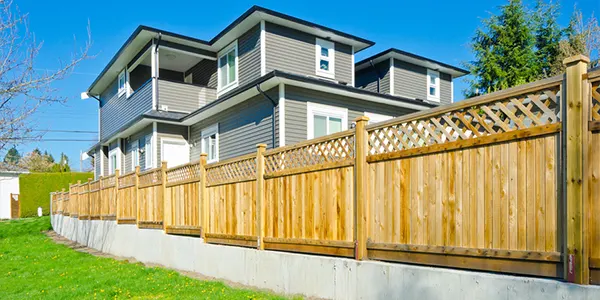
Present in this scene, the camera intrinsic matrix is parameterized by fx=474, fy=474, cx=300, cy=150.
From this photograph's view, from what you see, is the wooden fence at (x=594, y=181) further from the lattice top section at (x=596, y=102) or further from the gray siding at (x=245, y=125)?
the gray siding at (x=245, y=125)

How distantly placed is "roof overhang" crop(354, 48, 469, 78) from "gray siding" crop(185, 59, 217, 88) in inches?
235

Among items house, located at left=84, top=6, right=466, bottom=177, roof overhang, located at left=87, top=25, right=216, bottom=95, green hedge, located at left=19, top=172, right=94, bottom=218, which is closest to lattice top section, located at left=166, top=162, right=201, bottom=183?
house, located at left=84, top=6, right=466, bottom=177

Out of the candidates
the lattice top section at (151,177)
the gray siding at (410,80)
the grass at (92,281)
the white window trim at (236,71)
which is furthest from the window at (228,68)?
the grass at (92,281)

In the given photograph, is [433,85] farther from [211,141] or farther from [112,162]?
[112,162]

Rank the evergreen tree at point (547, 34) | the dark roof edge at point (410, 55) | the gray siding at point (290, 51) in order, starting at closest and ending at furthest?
the gray siding at point (290, 51)
the dark roof edge at point (410, 55)
the evergreen tree at point (547, 34)

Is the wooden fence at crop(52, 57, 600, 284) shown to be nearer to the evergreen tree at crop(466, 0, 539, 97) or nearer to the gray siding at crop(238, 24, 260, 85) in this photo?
the gray siding at crop(238, 24, 260, 85)

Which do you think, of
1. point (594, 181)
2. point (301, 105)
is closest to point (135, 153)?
point (301, 105)

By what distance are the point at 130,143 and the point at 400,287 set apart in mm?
17278

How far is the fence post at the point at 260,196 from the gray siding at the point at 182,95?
1020 centimetres

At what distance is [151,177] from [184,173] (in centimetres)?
209

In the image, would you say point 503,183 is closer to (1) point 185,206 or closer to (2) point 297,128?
(1) point 185,206

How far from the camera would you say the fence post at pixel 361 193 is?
5570mm

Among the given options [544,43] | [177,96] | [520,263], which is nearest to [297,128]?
[177,96]

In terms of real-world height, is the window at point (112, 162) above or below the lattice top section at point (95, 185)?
above
